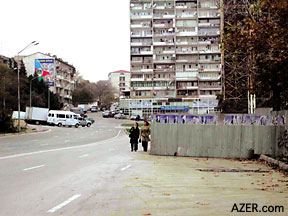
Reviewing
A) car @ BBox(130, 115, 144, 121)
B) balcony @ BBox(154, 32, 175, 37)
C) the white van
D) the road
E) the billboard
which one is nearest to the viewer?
the road

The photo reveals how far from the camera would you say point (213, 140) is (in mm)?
19672

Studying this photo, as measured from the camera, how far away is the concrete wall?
18.6 meters

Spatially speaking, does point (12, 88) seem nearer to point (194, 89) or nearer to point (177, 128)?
point (194, 89)

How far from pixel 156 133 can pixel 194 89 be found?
81.3 m

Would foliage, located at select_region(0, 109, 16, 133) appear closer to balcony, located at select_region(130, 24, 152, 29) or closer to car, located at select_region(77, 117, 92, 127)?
car, located at select_region(77, 117, 92, 127)

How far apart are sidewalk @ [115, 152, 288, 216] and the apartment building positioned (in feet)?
285

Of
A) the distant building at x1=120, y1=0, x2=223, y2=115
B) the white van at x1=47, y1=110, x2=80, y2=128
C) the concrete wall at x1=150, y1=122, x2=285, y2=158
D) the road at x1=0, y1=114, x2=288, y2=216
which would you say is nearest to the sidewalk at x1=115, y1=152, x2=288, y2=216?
the road at x1=0, y1=114, x2=288, y2=216

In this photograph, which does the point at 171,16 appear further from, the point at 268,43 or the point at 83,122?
the point at 268,43

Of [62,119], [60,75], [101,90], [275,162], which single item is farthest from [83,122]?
[101,90]

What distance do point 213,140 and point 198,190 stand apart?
10.4 meters

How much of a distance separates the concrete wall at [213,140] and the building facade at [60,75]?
9057 centimetres

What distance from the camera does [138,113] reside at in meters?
101

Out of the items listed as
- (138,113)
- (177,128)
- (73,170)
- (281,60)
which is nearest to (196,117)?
(177,128)

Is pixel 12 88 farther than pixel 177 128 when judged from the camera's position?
Yes
